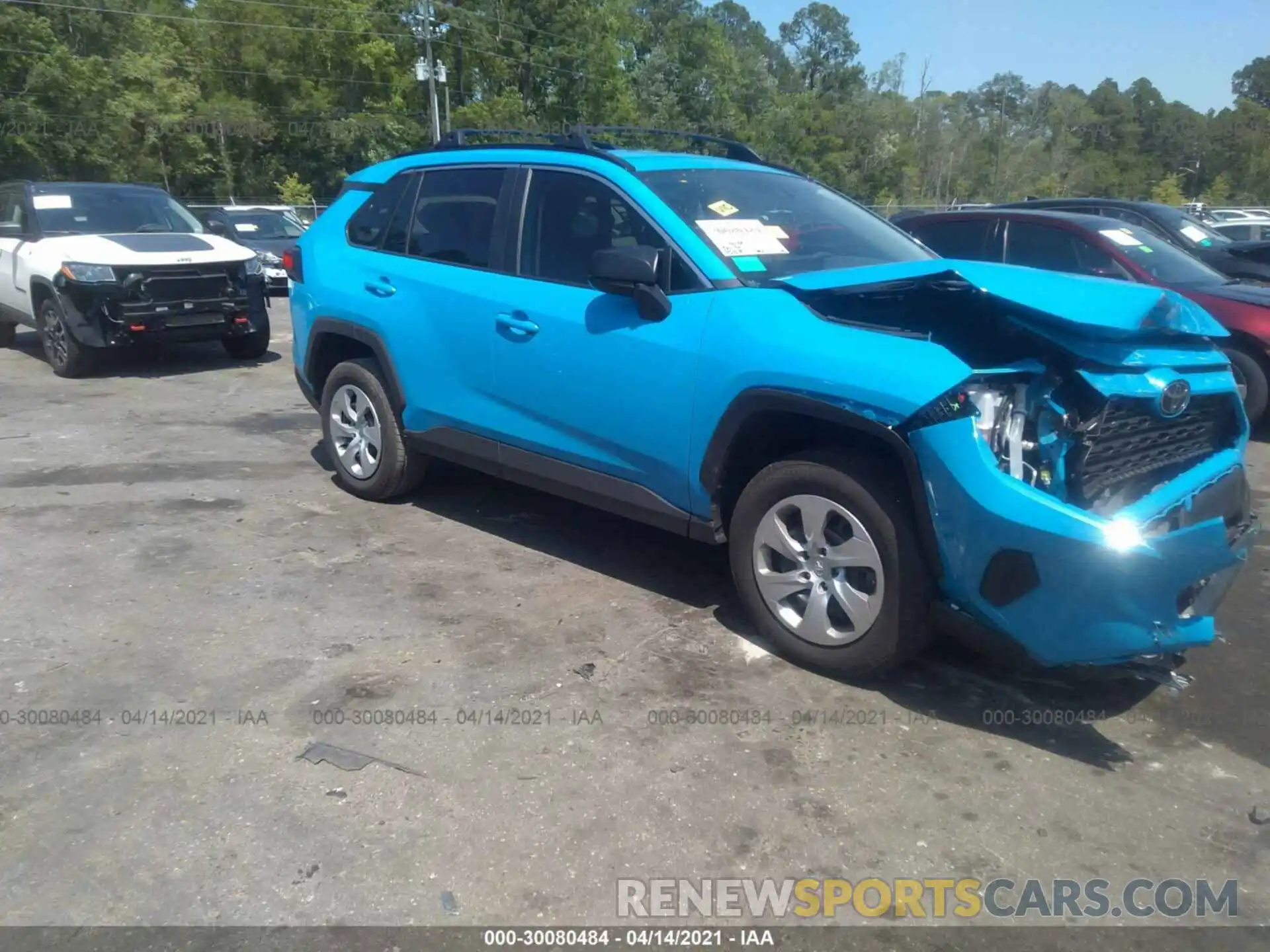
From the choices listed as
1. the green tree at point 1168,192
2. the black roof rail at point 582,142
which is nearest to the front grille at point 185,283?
the black roof rail at point 582,142

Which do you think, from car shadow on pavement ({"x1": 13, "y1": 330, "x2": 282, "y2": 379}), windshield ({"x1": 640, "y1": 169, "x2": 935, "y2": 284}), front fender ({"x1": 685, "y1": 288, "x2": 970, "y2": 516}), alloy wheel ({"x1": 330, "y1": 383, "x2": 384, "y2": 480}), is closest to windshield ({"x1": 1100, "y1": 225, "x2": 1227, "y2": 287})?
windshield ({"x1": 640, "y1": 169, "x2": 935, "y2": 284})

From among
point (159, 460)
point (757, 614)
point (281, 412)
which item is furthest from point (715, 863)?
point (281, 412)

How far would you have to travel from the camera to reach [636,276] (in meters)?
4.10

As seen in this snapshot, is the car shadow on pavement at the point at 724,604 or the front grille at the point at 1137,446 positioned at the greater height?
the front grille at the point at 1137,446

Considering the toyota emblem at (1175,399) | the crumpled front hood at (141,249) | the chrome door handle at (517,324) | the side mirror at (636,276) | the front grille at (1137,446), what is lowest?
the front grille at (1137,446)

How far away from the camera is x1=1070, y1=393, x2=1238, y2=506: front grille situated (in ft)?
11.5

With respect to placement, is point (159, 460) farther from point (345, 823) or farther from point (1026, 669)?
point (1026, 669)

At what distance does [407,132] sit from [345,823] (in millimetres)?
49213

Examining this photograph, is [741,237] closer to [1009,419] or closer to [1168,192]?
[1009,419]

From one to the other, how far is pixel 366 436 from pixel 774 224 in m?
2.60

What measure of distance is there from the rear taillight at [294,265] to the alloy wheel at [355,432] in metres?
0.78

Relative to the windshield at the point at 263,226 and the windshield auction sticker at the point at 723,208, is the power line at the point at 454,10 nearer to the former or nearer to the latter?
the windshield at the point at 263,226

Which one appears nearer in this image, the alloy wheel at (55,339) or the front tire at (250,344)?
the alloy wheel at (55,339)

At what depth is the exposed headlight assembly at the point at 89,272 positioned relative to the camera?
911 cm
